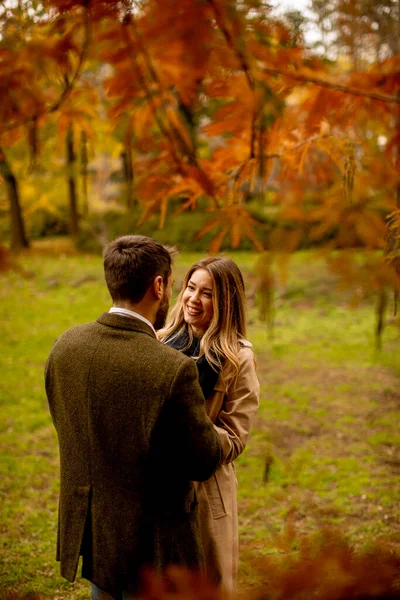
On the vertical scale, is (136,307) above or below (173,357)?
above

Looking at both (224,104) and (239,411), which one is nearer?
(224,104)

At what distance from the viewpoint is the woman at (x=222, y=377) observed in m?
1.92

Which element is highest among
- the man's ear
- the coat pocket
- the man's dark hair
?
the man's dark hair

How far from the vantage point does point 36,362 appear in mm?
7277

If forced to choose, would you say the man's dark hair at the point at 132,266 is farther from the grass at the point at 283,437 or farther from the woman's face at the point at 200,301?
the woman's face at the point at 200,301

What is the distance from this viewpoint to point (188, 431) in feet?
5.14

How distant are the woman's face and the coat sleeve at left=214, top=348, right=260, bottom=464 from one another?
21 centimetres

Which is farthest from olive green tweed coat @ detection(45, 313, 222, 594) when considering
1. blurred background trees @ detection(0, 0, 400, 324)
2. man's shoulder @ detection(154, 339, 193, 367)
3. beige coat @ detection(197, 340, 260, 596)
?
blurred background trees @ detection(0, 0, 400, 324)

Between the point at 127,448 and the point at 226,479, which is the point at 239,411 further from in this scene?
the point at 127,448

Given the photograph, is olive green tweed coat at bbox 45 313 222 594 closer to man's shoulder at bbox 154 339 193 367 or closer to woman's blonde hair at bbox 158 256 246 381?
man's shoulder at bbox 154 339 193 367

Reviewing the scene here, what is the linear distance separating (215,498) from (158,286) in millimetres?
813

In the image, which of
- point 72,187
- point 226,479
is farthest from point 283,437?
point 72,187

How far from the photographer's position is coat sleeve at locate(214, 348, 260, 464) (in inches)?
74.5

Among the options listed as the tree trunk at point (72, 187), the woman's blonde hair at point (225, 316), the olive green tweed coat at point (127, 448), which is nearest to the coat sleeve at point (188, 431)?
the olive green tweed coat at point (127, 448)
